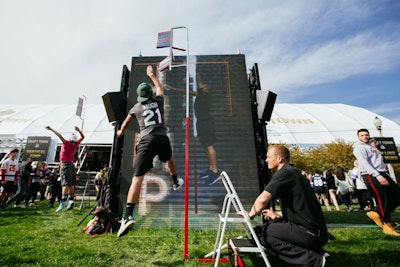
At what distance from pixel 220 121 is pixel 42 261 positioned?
4318mm

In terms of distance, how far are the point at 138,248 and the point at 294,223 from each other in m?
2.45

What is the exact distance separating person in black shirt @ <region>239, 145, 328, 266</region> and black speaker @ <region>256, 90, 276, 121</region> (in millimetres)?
2792

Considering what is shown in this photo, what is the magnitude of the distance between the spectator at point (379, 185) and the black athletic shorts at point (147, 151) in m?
4.02

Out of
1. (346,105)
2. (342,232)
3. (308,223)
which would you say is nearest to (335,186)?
(342,232)

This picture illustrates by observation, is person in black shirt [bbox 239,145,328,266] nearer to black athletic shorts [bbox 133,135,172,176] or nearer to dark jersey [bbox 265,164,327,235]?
dark jersey [bbox 265,164,327,235]

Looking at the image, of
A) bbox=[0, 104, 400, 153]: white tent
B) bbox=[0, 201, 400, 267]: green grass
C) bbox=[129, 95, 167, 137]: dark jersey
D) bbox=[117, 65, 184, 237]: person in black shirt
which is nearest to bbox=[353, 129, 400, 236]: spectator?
bbox=[0, 201, 400, 267]: green grass

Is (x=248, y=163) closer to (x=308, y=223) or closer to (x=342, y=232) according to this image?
(x=342, y=232)

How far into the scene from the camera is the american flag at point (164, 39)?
13.7 feet

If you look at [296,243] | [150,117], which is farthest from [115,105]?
[296,243]

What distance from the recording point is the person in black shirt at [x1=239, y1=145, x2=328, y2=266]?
94.0 inches

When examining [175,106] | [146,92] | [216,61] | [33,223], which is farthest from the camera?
[216,61]

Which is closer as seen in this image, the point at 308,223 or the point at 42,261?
the point at 308,223

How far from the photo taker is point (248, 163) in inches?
214

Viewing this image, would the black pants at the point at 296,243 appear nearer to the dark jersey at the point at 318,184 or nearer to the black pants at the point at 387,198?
the black pants at the point at 387,198
